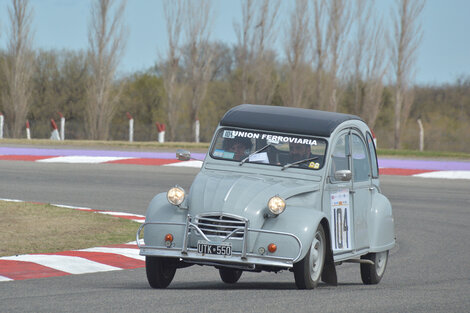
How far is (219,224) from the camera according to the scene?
816cm

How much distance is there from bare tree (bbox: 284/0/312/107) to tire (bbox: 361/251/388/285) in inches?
1302

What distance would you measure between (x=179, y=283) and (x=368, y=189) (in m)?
2.44

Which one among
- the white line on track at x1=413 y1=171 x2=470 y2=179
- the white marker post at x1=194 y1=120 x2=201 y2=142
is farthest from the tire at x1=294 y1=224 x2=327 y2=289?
the white marker post at x1=194 y1=120 x2=201 y2=142

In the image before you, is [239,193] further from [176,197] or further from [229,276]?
[229,276]

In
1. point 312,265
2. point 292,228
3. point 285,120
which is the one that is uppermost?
point 285,120

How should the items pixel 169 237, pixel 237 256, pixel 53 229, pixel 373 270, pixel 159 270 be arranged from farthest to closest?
pixel 53 229
pixel 373 270
pixel 159 270
pixel 169 237
pixel 237 256

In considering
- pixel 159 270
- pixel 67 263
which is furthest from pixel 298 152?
pixel 67 263

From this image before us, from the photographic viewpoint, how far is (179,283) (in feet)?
30.9

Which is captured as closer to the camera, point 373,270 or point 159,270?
point 159,270

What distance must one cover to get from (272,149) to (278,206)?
1406 millimetres

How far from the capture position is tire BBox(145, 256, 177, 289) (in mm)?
8531

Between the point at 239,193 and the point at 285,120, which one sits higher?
the point at 285,120

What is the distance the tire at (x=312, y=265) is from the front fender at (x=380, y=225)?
4.63 feet

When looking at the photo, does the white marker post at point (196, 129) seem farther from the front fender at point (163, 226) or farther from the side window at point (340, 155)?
the front fender at point (163, 226)
